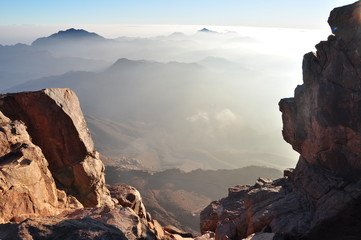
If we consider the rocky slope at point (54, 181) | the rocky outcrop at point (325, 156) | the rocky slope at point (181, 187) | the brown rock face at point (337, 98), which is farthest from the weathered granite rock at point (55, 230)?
the rocky slope at point (181, 187)

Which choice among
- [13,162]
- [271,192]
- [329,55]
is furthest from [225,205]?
[13,162]

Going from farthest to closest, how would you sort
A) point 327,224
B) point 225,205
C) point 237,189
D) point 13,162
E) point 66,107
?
1. point 237,189
2. point 225,205
3. point 66,107
4. point 13,162
5. point 327,224

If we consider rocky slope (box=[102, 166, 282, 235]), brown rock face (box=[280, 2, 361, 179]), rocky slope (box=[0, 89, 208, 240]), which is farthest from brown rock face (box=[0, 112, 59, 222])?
rocky slope (box=[102, 166, 282, 235])

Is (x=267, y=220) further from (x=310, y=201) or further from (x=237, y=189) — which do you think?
(x=237, y=189)

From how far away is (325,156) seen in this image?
80.8ft

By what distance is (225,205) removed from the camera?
114 ft

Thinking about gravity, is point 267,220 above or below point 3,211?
below

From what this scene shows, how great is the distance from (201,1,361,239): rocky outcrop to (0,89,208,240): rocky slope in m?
10.3

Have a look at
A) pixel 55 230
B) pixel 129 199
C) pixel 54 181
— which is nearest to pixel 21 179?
pixel 54 181

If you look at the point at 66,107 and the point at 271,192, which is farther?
the point at 66,107

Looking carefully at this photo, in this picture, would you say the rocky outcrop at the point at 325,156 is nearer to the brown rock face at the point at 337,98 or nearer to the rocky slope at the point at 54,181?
the brown rock face at the point at 337,98

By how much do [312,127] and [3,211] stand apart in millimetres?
25208

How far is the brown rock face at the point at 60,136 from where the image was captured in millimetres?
30109

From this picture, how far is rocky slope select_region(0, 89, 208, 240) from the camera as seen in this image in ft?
53.4
